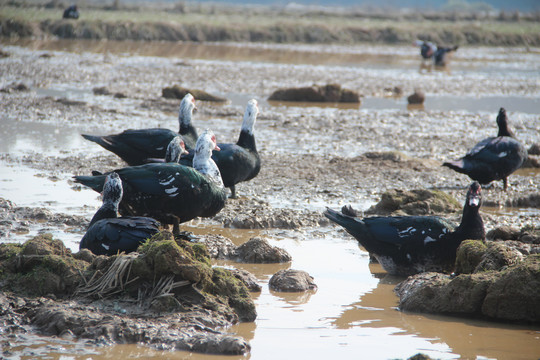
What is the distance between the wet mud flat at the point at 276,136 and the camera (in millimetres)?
8711

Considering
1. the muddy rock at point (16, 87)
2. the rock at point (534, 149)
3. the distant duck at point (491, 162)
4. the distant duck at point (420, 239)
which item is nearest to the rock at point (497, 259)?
the distant duck at point (420, 239)

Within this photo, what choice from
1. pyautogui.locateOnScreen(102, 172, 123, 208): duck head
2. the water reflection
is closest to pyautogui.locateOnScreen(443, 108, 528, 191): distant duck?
the water reflection

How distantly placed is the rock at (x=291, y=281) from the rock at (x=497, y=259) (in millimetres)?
1355

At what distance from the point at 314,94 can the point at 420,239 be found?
12155 millimetres

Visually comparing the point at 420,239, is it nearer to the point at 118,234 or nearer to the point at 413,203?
the point at 413,203

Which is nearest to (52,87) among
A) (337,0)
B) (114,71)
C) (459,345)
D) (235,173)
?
(114,71)

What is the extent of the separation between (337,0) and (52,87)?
177m

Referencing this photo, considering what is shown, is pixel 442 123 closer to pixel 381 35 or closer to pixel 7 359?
pixel 7 359

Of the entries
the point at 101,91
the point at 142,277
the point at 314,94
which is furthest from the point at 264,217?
the point at 101,91

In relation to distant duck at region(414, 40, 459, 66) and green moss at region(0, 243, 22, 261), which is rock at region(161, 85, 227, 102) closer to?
green moss at region(0, 243, 22, 261)

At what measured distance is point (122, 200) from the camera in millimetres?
6914

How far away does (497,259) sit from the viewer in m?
5.99

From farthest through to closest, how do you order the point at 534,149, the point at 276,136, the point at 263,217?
the point at 276,136, the point at 534,149, the point at 263,217

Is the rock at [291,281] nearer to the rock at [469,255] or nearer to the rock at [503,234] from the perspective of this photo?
the rock at [469,255]
